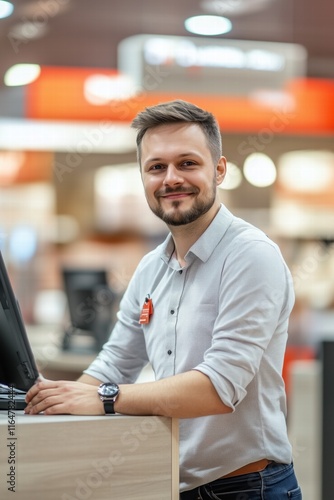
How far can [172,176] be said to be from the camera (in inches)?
66.6

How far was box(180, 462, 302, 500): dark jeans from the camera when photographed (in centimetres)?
166

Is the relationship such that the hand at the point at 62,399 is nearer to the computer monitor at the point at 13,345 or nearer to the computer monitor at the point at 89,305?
the computer monitor at the point at 13,345

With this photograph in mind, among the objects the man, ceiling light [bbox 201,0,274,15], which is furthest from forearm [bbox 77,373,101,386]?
ceiling light [bbox 201,0,274,15]

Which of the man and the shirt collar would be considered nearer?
the man

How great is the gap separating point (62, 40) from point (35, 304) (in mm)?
2280

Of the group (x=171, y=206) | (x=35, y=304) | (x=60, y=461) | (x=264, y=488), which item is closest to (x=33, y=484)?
(x=60, y=461)

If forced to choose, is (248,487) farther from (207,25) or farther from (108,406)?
(207,25)

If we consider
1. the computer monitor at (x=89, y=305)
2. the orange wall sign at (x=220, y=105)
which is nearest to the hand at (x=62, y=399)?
the computer monitor at (x=89, y=305)

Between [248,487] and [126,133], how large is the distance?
5096 millimetres

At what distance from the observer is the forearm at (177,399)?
60.2 inches

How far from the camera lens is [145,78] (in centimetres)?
623

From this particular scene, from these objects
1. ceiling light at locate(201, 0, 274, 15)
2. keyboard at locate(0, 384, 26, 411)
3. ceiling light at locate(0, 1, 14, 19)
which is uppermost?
ceiling light at locate(201, 0, 274, 15)

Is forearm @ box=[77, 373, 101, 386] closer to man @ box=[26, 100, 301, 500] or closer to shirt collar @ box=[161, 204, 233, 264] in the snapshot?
man @ box=[26, 100, 301, 500]

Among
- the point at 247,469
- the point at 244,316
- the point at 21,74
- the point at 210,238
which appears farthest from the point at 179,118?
the point at 21,74
